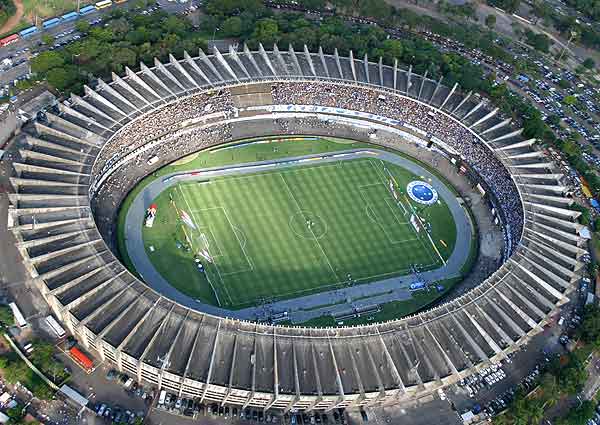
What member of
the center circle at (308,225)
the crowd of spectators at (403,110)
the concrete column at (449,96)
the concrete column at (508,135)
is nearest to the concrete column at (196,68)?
the crowd of spectators at (403,110)

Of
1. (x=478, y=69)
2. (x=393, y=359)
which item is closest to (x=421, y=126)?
(x=478, y=69)

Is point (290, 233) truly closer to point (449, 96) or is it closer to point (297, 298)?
point (297, 298)

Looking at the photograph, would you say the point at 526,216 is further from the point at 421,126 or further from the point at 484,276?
the point at 421,126

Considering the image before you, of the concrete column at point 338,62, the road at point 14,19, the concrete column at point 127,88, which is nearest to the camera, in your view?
the concrete column at point 127,88

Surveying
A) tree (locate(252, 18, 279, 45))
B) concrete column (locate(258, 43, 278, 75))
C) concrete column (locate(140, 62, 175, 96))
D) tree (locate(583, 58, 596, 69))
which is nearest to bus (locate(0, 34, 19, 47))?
concrete column (locate(140, 62, 175, 96))

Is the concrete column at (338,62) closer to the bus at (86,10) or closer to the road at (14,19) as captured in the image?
the bus at (86,10)

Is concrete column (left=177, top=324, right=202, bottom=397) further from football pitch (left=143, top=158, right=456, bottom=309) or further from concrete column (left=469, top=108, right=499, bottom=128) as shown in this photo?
concrete column (left=469, top=108, right=499, bottom=128)
